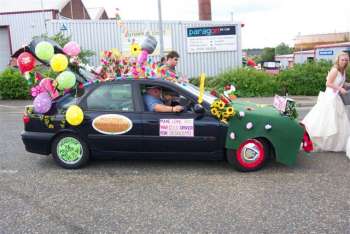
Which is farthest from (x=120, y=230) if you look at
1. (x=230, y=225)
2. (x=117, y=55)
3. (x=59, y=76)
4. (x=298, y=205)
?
(x=117, y=55)

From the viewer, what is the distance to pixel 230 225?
3906 millimetres

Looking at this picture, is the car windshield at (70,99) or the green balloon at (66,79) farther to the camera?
the car windshield at (70,99)

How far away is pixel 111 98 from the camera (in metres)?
5.71

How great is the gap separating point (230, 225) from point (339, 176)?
2.22 meters

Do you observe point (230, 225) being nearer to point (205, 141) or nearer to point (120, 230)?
point (120, 230)

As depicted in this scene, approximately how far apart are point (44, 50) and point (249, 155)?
3223 millimetres

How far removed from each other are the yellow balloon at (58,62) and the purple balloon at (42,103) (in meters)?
0.44

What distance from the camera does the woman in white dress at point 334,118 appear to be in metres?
6.64

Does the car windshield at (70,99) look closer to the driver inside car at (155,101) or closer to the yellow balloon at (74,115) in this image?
the yellow balloon at (74,115)

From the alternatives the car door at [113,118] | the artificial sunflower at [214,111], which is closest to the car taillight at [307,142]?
the artificial sunflower at [214,111]

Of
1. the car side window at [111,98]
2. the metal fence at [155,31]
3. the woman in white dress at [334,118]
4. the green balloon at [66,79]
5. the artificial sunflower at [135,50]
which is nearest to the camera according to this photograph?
the green balloon at [66,79]

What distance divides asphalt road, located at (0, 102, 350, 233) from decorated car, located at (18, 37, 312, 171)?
28 cm

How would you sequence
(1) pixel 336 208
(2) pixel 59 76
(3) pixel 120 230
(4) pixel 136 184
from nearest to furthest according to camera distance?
1. (3) pixel 120 230
2. (1) pixel 336 208
3. (4) pixel 136 184
4. (2) pixel 59 76

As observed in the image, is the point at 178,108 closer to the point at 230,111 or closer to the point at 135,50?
the point at 230,111
